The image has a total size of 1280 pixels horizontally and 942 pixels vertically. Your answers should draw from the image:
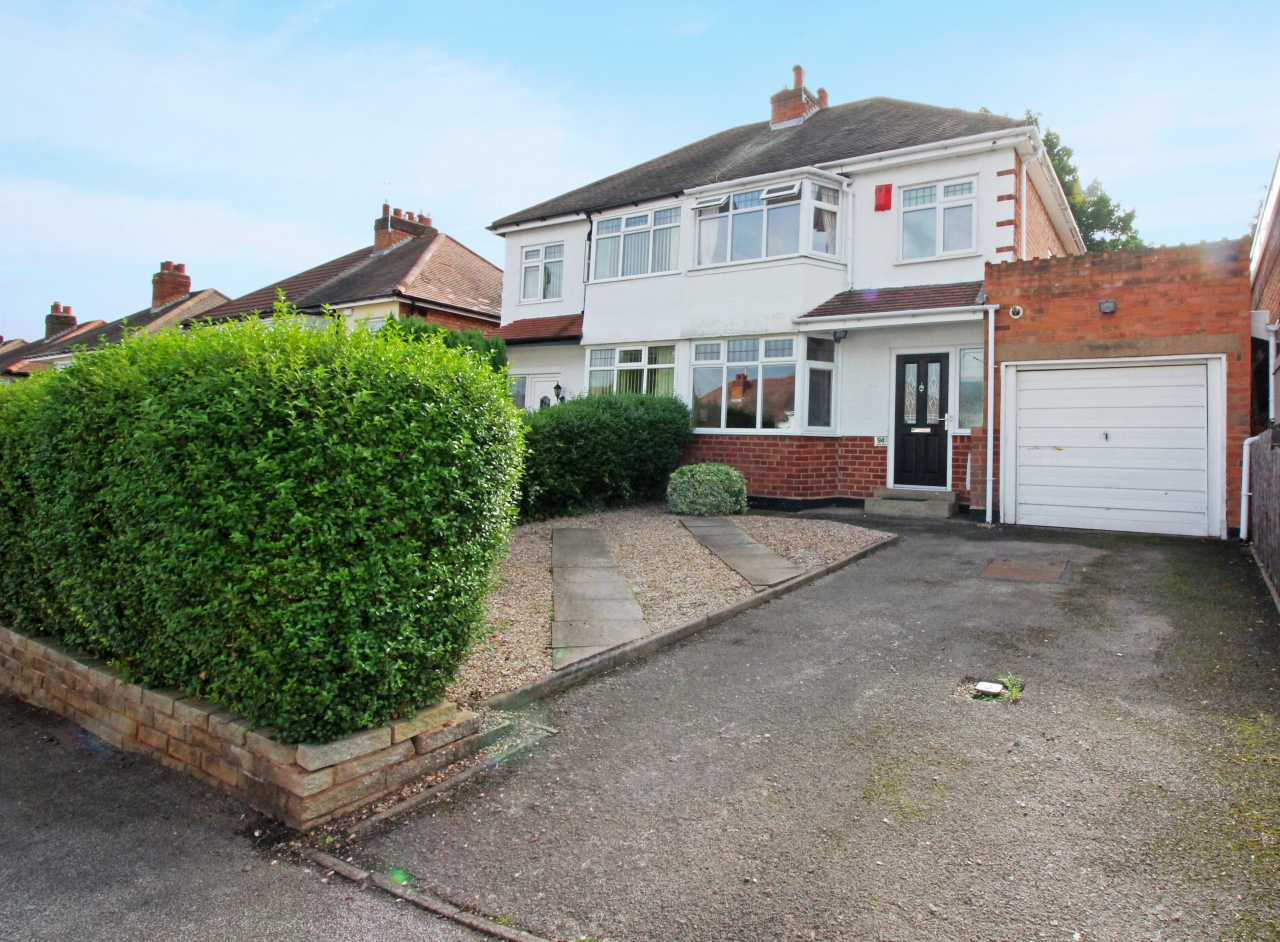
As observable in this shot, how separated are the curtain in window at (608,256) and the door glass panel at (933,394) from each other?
20.8 feet

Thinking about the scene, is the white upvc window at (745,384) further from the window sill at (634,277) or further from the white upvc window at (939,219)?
the white upvc window at (939,219)

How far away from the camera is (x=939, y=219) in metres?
12.9

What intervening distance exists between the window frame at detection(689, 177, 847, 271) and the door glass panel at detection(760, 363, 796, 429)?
1.87 meters

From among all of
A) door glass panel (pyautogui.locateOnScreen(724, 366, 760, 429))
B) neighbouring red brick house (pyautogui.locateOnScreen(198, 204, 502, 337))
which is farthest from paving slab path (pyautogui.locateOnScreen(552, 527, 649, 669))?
neighbouring red brick house (pyautogui.locateOnScreen(198, 204, 502, 337))

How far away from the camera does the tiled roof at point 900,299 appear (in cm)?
1195

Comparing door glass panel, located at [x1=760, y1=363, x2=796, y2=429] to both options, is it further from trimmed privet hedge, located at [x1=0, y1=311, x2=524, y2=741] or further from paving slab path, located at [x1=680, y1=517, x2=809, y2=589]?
trimmed privet hedge, located at [x1=0, y1=311, x2=524, y2=741]

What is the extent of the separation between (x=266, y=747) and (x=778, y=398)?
1099cm

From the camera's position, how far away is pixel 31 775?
4.02 metres

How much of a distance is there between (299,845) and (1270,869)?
3507mm

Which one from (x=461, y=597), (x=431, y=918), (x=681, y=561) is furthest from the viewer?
(x=681, y=561)

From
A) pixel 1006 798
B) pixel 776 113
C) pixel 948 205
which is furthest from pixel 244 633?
pixel 776 113

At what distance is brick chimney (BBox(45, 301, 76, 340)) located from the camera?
40.2 metres

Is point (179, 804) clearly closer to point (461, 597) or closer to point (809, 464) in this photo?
point (461, 597)

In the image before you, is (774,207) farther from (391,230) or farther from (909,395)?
(391,230)
